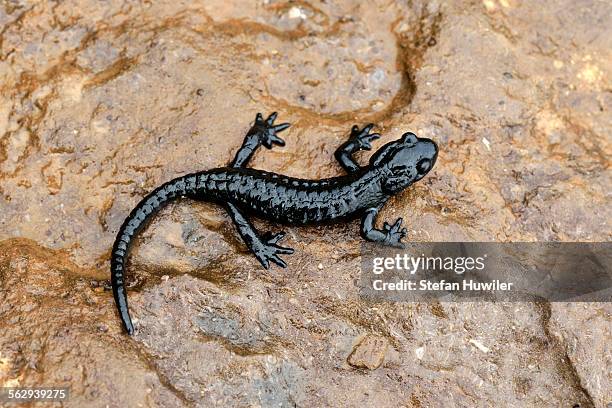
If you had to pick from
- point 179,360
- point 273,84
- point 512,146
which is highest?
point 273,84

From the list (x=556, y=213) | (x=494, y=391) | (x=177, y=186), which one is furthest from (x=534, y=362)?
(x=177, y=186)

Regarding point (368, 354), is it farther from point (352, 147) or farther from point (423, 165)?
point (352, 147)

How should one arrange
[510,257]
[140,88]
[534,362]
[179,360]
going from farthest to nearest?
[140,88] → [510,257] → [534,362] → [179,360]

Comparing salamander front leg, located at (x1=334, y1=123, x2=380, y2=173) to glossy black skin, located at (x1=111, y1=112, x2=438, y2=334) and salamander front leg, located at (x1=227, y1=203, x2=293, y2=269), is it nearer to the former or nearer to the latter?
glossy black skin, located at (x1=111, y1=112, x2=438, y2=334)

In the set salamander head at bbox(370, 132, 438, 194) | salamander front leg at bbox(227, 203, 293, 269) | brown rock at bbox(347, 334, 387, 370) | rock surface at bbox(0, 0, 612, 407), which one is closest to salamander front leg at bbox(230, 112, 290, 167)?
rock surface at bbox(0, 0, 612, 407)

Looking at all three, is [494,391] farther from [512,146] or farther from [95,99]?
[95,99]

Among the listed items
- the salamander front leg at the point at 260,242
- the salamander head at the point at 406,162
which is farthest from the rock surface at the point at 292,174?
the salamander head at the point at 406,162
